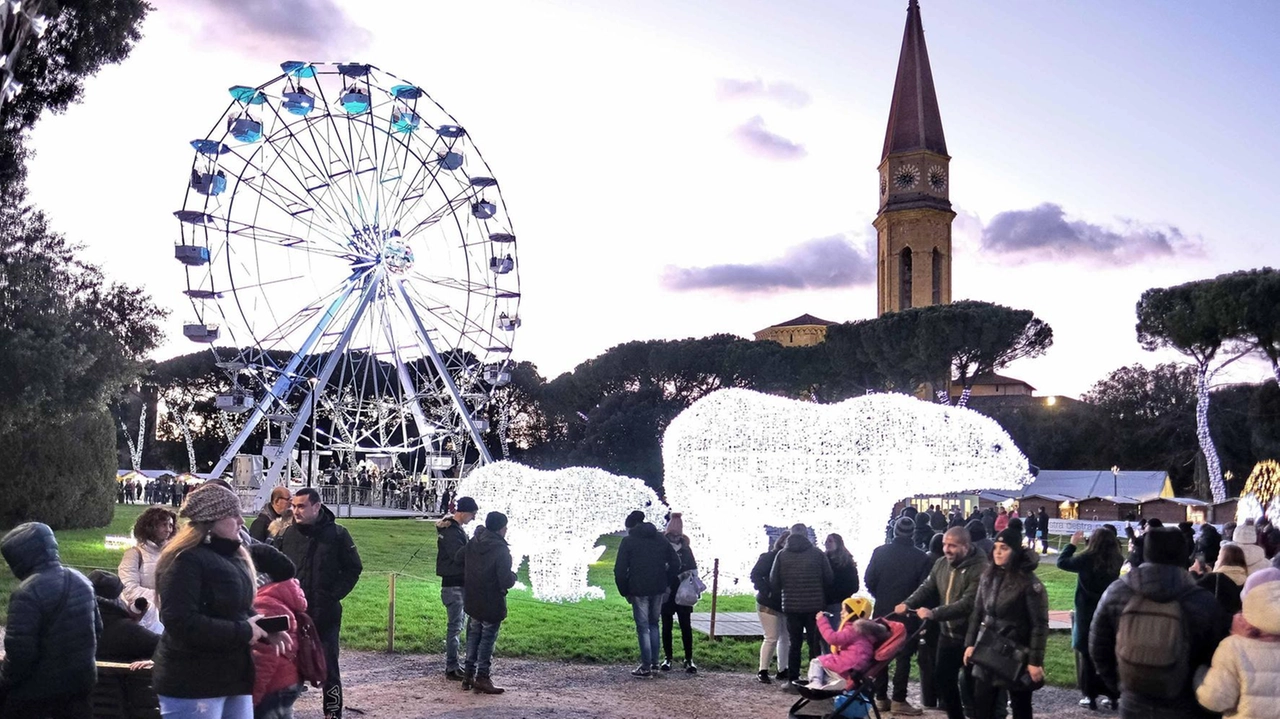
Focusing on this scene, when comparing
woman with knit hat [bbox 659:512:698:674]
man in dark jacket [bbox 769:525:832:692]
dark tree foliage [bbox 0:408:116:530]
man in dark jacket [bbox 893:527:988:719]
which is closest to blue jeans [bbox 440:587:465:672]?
woman with knit hat [bbox 659:512:698:674]

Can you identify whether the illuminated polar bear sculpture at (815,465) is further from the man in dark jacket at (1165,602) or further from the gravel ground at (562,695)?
the man in dark jacket at (1165,602)

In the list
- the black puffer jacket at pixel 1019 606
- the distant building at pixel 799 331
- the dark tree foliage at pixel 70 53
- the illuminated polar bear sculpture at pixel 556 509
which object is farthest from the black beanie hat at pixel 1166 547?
the distant building at pixel 799 331

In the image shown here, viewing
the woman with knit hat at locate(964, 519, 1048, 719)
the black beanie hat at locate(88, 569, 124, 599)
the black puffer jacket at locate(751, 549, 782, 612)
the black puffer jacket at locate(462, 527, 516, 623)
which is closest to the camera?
the black beanie hat at locate(88, 569, 124, 599)

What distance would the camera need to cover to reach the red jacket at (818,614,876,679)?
285 inches

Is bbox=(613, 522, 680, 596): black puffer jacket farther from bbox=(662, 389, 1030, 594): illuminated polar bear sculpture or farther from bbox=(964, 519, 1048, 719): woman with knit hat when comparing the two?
bbox=(662, 389, 1030, 594): illuminated polar bear sculpture

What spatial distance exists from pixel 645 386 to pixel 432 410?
65.0 feet

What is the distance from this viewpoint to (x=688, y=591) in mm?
12086

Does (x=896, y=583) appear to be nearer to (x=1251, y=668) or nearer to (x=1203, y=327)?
(x=1251, y=668)

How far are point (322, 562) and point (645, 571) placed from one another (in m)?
4.01

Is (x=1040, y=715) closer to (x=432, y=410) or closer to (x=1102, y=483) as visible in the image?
(x=432, y=410)

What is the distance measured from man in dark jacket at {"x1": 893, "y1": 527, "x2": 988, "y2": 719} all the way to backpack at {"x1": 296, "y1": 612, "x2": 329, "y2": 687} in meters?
4.07

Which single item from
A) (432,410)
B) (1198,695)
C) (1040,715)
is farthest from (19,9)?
(432,410)

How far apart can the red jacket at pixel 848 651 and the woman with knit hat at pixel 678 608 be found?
4496 millimetres

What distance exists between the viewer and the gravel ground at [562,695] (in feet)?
32.6
